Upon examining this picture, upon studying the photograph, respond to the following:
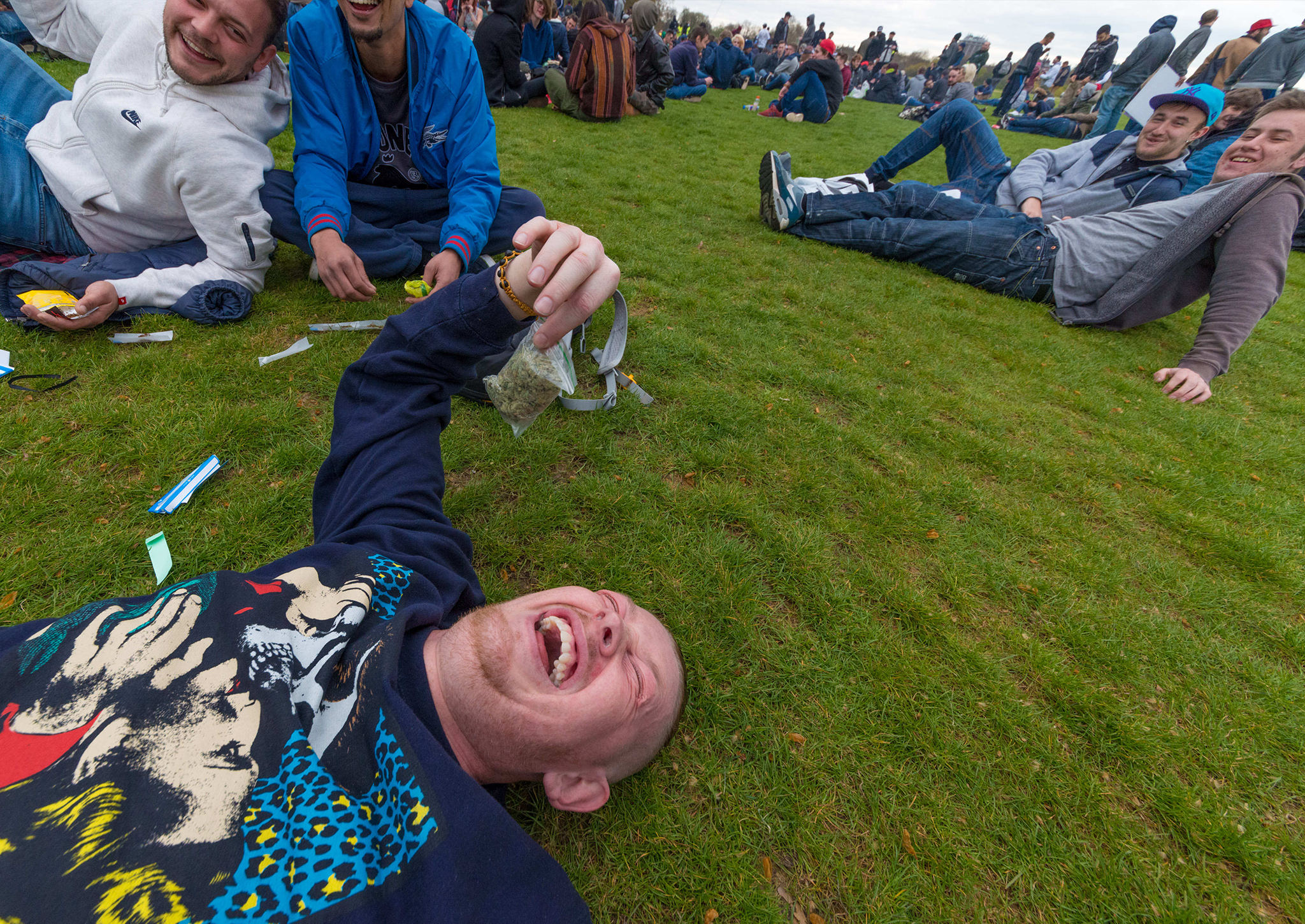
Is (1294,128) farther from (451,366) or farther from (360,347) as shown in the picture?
(360,347)

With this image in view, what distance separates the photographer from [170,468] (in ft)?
7.08

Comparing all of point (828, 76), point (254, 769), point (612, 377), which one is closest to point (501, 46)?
point (828, 76)

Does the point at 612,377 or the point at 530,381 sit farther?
the point at 612,377

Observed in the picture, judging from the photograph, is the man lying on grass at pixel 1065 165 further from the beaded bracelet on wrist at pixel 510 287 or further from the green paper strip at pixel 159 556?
the green paper strip at pixel 159 556

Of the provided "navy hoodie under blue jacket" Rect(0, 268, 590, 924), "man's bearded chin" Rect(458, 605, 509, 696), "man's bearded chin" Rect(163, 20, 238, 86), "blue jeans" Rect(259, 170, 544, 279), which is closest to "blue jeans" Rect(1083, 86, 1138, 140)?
"blue jeans" Rect(259, 170, 544, 279)

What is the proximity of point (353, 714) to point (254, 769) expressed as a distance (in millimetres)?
190

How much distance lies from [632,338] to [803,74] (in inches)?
506

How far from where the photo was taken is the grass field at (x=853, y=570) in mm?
1553

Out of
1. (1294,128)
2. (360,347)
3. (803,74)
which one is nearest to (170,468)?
(360,347)

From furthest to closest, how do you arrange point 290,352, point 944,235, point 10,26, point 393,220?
point 10,26, point 944,235, point 393,220, point 290,352

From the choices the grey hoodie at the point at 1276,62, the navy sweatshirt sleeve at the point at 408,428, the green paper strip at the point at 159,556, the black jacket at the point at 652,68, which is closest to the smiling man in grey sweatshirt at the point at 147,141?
the green paper strip at the point at 159,556

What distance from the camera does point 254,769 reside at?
1.03 m

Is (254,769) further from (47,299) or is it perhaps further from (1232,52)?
(1232,52)

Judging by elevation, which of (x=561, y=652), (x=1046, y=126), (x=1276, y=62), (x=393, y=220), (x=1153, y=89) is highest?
(x=1276, y=62)
